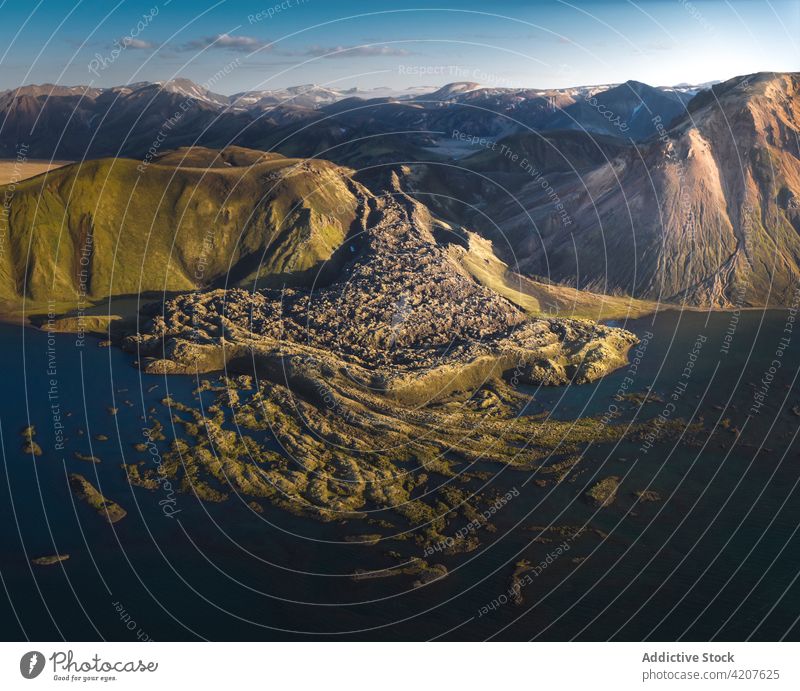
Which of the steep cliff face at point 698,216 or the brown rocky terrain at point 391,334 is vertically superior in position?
the steep cliff face at point 698,216

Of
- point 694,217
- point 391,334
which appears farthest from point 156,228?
point 694,217

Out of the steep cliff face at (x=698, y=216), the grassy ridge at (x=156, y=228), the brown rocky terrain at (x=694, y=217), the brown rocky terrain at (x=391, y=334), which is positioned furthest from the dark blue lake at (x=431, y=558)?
the brown rocky terrain at (x=694, y=217)

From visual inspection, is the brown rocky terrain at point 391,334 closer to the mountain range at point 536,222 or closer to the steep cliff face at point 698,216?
the mountain range at point 536,222

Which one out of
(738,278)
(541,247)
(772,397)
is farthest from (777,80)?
(772,397)

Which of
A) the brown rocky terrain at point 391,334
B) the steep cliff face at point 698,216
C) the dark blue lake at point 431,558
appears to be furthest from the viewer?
the steep cliff face at point 698,216

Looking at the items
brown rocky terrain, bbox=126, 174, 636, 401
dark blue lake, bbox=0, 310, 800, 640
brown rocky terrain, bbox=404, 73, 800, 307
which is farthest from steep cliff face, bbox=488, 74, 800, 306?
dark blue lake, bbox=0, 310, 800, 640

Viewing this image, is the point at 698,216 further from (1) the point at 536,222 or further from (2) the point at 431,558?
(2) the point at 431,558

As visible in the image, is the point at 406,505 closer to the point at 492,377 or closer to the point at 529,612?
the point at 529,612

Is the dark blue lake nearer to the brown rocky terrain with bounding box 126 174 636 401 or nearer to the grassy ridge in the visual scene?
the brown rocky terrain with bounding box 126 174 636 401

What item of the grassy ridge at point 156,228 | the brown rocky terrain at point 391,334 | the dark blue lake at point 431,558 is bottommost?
the dark blue lake at point 431,558

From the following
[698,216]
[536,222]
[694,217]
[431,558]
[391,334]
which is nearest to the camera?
[431,558]
